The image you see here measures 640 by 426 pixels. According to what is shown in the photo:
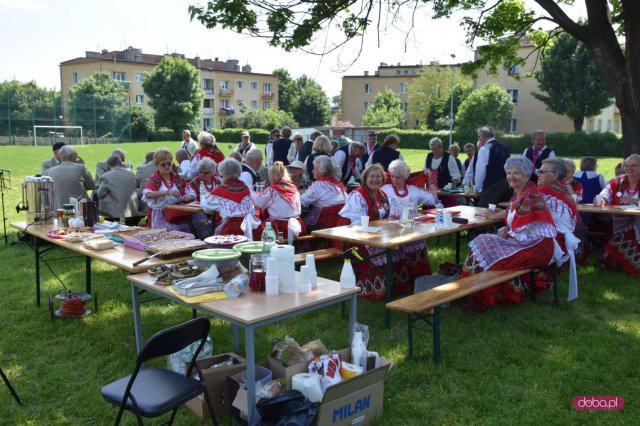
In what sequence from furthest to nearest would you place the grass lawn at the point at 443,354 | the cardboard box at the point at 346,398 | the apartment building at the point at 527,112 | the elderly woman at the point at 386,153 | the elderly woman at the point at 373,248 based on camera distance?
the apartment building at the point at 527,112 → the elderly woman at the point at 386,153 → the elderly woman at the point at 373,248 → the grass lawn at the point at 443,354 → the cardboard box at the point at 346,398

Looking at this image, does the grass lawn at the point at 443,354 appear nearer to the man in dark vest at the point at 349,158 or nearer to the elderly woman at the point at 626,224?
the elderly woman at the point at 626,224

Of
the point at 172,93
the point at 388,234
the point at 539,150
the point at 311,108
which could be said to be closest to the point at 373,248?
the point at 388,234

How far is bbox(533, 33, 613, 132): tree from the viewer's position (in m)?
33.8

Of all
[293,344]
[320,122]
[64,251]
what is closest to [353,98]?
[320,122]

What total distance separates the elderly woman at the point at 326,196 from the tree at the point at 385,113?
45497mm

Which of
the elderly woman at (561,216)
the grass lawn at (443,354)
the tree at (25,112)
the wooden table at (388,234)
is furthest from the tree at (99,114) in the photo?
the elderly woman at (561,216)

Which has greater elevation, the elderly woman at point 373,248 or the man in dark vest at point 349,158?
the man in dark vest at point 349,158

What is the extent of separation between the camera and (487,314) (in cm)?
496

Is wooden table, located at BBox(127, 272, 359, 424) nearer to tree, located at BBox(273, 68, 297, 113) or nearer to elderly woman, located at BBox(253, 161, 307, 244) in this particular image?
elderly woman, located at BBox(253, 161, 307, 244)

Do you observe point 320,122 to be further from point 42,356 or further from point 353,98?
point 42,356

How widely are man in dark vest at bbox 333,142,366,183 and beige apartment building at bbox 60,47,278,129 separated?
5082 centimetres

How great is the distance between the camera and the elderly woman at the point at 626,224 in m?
6.30

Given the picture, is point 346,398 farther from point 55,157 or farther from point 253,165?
point 55,157

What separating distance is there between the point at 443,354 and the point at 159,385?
2251mm
